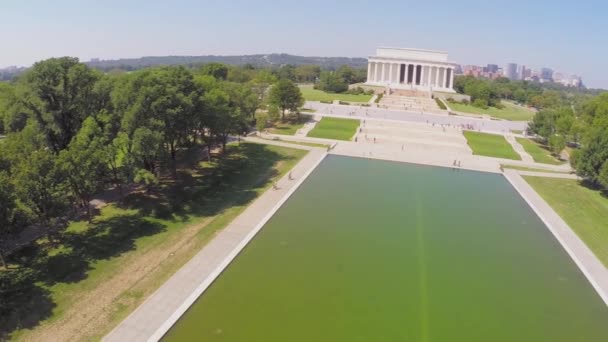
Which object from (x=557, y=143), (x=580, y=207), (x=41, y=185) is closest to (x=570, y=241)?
(x=580, y=207)

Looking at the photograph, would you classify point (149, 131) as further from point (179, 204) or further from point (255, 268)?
point (255, 268)

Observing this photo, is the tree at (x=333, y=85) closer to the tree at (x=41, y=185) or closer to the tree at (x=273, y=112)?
the tree at (x=273, y=112)

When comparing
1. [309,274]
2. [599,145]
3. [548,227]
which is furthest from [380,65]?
[309,274]

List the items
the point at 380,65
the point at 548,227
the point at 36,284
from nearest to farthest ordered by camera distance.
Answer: the point at 36,284
the point at 548,227
the point at 380,65

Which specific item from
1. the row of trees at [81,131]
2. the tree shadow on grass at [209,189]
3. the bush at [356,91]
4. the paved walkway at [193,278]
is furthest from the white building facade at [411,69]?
the paved walkway at [193,278]

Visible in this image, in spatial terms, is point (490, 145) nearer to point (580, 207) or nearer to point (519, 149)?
point (519, 149)

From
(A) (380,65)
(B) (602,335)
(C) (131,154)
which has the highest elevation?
(A) (380,65)
